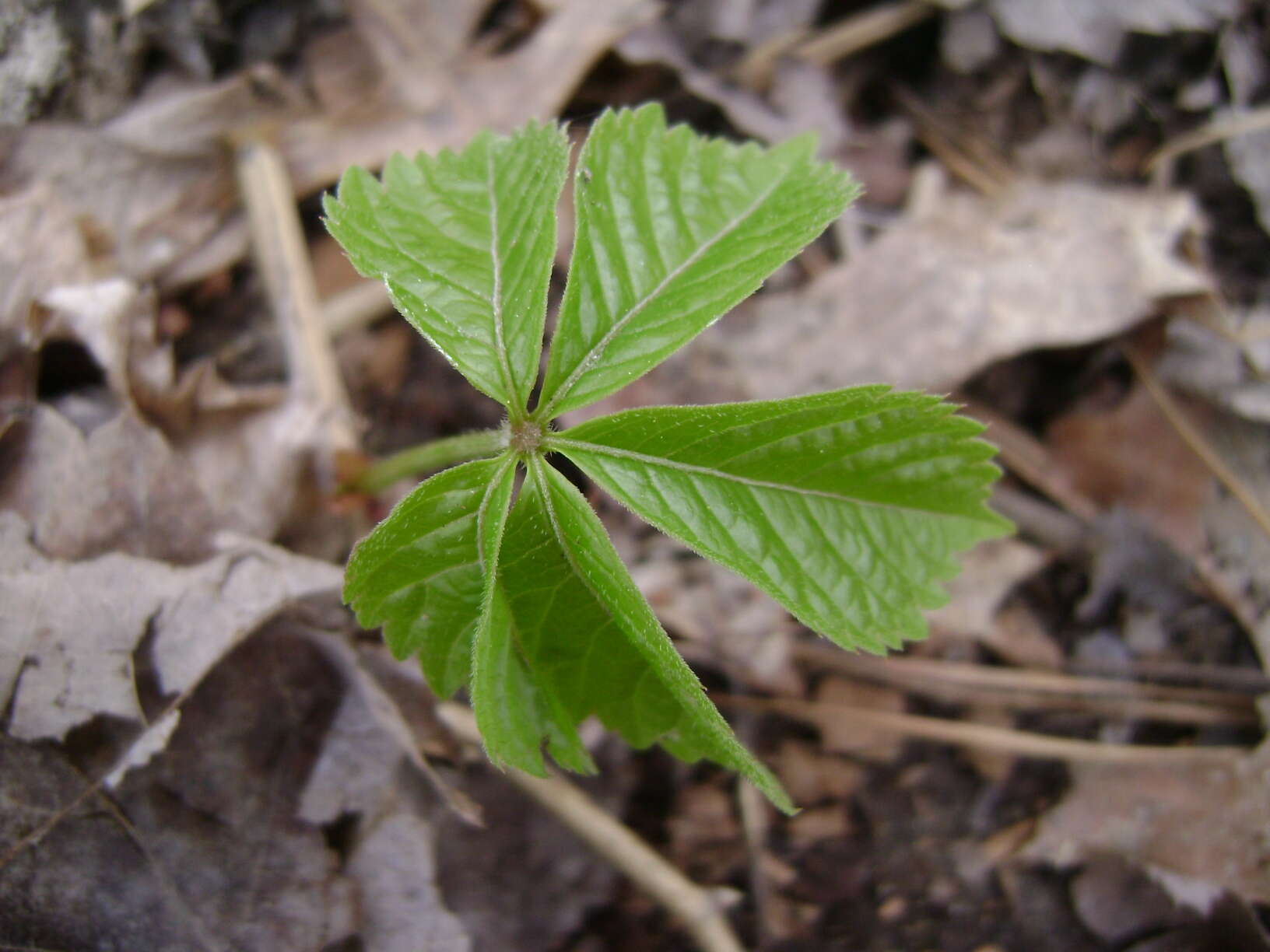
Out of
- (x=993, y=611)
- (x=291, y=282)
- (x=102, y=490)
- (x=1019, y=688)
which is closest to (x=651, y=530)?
(x=993, y=611)

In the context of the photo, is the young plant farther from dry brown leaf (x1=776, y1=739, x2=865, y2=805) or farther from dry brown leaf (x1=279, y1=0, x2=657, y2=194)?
dry brown leaf (x1=279, y1=0, x2=657, y2=194)

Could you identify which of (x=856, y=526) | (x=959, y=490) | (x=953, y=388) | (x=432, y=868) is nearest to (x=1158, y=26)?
(x=953, y=388)

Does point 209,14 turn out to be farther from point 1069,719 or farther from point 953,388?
point 1069,719

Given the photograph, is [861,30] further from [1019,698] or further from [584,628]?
[584,628]

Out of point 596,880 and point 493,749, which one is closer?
point 493,749

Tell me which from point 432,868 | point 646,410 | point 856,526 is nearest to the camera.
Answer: point 646,410

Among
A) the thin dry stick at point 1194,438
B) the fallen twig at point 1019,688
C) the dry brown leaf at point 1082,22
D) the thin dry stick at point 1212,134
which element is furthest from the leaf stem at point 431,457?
the thin dry stick at point 1212,134

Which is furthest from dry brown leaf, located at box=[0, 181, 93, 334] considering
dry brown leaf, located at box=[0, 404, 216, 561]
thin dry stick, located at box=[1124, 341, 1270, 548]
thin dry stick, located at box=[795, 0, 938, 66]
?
thin dry stick, located at box=[1124, 341, 1270, 548]
